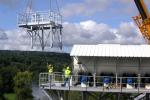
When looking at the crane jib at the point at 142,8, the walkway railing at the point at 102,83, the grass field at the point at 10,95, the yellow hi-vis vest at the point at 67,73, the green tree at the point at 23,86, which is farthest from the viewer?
the grass field at the point at 10,95

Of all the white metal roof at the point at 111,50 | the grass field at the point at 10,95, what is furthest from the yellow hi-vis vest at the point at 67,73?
the grass field at the point at 10,95

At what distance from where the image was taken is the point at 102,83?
30.7 meters

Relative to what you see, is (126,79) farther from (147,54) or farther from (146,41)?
(146,41)

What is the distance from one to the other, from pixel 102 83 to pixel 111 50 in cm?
272

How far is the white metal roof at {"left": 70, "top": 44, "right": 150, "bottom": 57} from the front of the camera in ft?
102

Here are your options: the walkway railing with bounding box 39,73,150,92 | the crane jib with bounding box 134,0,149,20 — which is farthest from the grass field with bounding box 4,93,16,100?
the walkway railing with bounding box 39,73,150,92

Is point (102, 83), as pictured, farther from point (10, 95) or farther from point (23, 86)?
point (10, 95)

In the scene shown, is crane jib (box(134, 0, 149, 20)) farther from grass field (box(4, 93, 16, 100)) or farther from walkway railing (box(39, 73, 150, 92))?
grass field (box(4, 93, 16, 100))

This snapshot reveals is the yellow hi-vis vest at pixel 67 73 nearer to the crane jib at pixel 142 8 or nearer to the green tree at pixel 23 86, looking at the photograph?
the crane jib at pixel 142 8

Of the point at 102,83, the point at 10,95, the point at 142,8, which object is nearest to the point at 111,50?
the point at 102,83

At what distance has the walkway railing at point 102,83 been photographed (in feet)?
97.9

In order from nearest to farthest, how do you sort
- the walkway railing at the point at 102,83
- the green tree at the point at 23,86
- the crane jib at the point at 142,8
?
the walkway railing at the point at 102,83 → the crane jib at the point at 142,8 → the green tree at the point at 23,86

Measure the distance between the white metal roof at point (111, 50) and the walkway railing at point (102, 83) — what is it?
1.74m

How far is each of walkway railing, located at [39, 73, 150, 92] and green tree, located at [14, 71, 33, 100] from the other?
6605 centimetres
